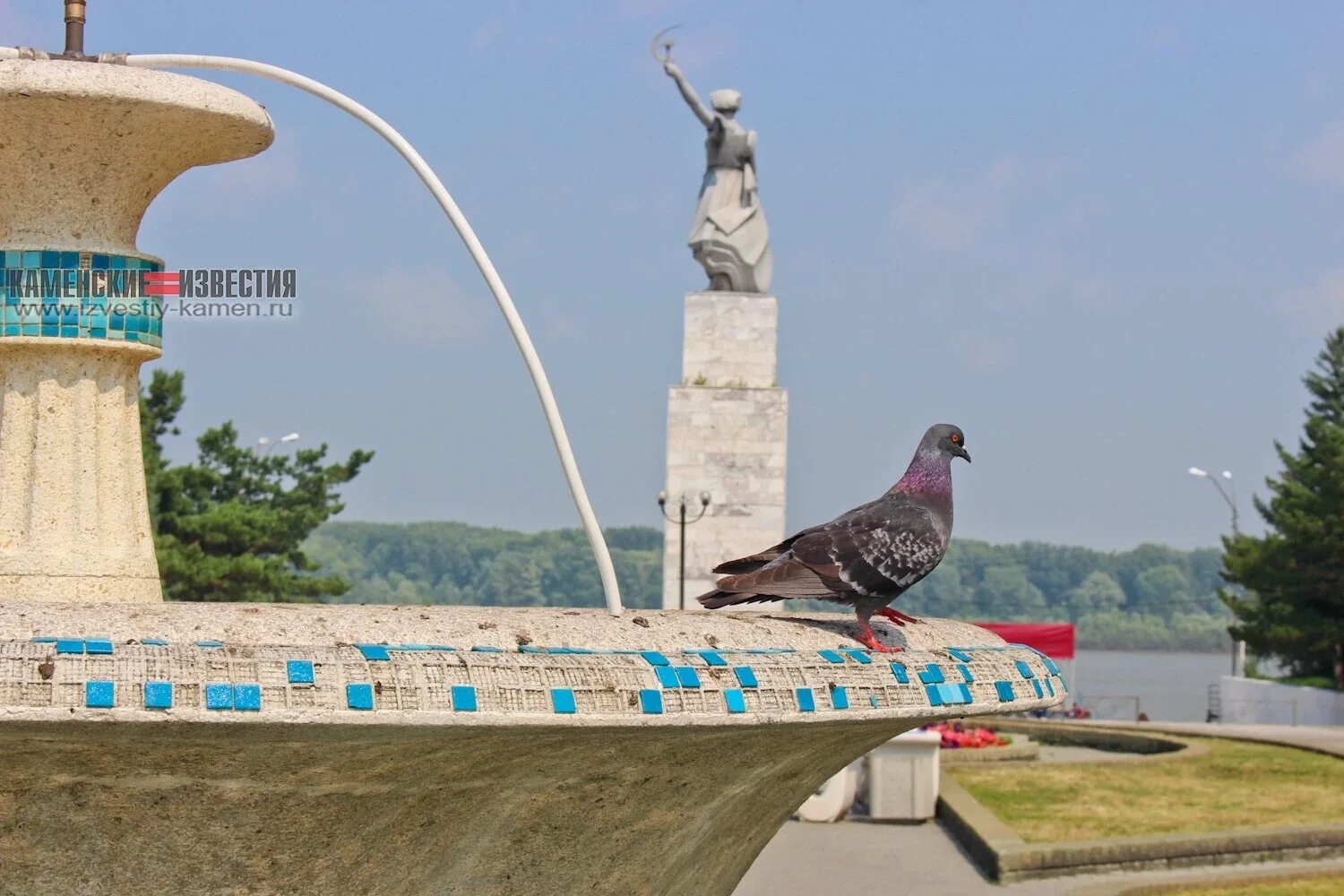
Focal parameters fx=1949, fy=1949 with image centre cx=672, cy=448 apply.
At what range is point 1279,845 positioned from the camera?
1386 centimetres

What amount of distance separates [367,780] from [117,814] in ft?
1.57

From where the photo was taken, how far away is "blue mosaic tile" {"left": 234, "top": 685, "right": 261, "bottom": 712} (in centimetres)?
340

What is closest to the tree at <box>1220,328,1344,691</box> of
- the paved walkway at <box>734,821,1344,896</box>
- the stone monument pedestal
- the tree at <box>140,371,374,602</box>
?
the stone monument pedestal

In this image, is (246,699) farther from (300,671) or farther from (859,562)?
(859,562)

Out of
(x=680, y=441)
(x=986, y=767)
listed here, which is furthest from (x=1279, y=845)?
(x=680, y=441)

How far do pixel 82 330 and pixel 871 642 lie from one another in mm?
2429

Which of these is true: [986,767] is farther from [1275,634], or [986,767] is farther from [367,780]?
[1275,634]

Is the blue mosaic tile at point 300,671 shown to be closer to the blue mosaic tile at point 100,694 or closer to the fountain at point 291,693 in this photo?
the fountain at point 291,693

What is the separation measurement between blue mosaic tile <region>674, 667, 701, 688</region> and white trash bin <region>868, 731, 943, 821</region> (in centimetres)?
1273

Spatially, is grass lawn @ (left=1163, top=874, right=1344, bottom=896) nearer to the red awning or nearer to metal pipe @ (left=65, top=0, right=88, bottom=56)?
metal pipe @ (left=65, top=0, right=88, bottom=56)

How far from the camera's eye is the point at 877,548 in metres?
4.61

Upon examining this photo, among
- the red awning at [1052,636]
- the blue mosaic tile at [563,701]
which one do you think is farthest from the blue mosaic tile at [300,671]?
the red awning at [1052,636]

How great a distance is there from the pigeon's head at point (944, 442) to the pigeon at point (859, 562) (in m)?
0.19

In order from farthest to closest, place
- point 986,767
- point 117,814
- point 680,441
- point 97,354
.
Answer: point 680,441, point 986,767, point 97,354, point 117,814
